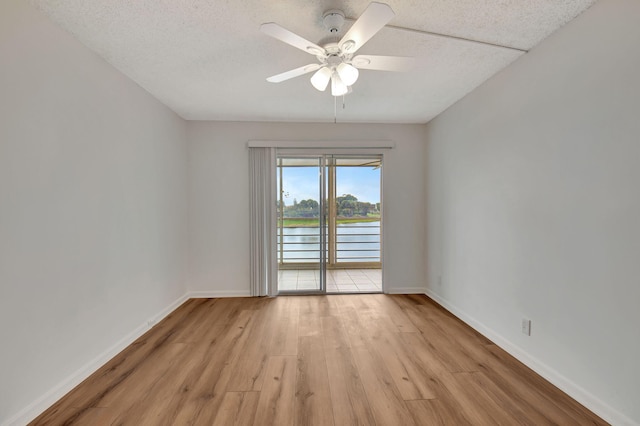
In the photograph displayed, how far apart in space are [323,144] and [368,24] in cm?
253

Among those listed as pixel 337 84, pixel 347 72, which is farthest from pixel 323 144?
pixel 347 72

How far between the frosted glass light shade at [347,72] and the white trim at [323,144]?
2031mm

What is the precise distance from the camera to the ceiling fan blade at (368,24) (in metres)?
1.33

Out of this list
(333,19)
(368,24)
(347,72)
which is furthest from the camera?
(347,72)

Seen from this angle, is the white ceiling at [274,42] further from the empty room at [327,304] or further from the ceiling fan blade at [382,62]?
the ceiling fan blade at [382,62]

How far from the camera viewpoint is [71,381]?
6.42 ft

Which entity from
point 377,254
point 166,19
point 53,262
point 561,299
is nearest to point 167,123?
point 166,19

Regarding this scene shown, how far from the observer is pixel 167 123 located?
11.1 ft

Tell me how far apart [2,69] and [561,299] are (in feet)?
11.9

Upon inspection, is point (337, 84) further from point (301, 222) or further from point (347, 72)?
point (301, 222)

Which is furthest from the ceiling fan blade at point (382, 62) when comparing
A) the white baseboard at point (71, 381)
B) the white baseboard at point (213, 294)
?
the white baseboard at point (213, 294)

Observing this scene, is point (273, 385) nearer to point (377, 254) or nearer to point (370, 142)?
point (377, 254)

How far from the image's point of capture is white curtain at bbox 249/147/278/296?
397cm

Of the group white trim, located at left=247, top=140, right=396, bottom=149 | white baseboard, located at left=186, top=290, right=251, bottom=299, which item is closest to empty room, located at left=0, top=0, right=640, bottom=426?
white baseboard, located at left=186, top=290, right=251, bottom=299
